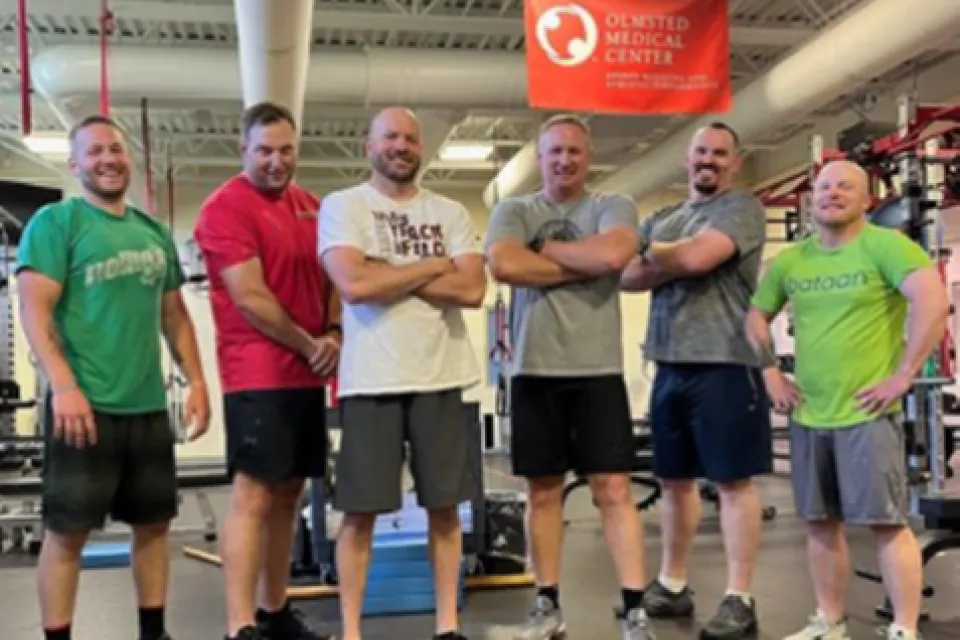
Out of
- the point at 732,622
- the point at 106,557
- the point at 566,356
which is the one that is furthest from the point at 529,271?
the point at 106,557

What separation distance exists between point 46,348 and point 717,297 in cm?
190

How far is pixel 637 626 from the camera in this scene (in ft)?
8.71

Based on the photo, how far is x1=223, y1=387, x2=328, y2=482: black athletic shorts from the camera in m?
2.57

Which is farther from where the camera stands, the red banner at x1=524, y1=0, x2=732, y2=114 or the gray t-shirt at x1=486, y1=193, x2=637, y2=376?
the red banner at x1=524, y1=0, x2=732, y2=114

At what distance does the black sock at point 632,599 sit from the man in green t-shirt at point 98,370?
1230mm

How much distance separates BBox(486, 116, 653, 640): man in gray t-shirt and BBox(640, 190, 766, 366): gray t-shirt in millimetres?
315

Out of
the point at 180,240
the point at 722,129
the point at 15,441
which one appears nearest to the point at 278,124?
the point at 722,129

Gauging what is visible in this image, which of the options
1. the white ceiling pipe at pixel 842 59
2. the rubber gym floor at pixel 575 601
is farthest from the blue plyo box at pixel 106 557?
the white ceiling pipe at pixel 842 59

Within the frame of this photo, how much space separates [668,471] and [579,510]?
3.26 meters

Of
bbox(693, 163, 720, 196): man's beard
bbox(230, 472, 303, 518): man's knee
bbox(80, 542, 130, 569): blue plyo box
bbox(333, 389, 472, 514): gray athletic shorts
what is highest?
bbox(693, 163, 720, 196): man's beard

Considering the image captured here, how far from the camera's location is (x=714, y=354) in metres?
3.00

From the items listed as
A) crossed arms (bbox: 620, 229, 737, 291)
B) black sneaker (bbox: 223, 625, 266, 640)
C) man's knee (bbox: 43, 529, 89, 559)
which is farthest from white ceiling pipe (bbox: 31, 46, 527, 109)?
black sneaker (bbox: 223, 625, 266, 640)

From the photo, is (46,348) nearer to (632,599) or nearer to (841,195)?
(632,599)

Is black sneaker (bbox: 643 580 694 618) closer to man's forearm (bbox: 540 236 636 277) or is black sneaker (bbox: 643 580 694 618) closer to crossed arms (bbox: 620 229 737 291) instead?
crossed arms (bbox: 620 229 737 291)
